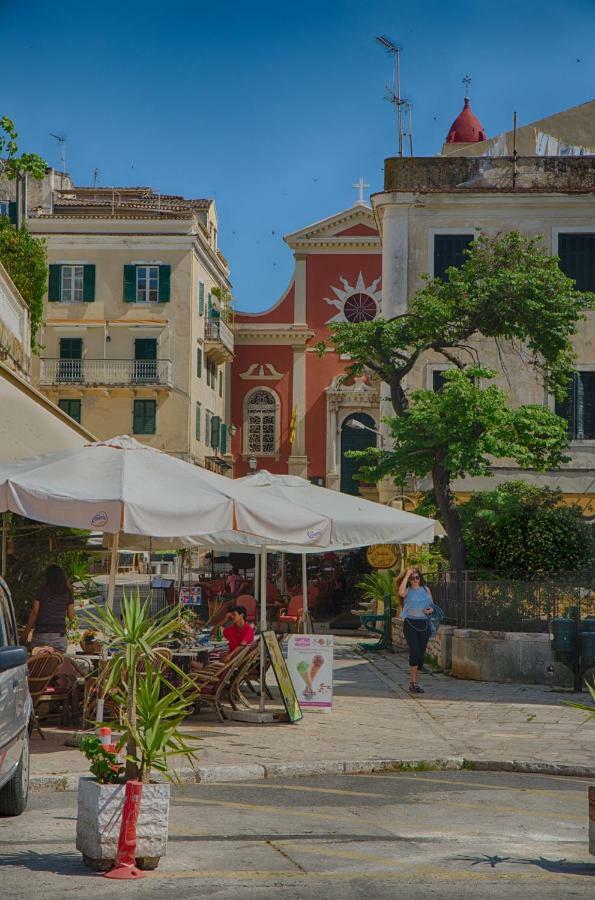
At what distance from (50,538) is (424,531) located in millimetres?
7254

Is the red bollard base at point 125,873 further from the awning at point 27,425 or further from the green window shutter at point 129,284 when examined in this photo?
the green window shutter at point 129,284

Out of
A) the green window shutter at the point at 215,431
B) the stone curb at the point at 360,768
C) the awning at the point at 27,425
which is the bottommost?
the stone curb at the point at 360,768

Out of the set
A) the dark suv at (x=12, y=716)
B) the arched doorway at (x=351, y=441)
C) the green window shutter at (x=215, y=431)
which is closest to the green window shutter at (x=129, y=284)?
the green window shutter at (x=215, y=431)

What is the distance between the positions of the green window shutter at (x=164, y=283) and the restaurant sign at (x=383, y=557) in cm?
2858

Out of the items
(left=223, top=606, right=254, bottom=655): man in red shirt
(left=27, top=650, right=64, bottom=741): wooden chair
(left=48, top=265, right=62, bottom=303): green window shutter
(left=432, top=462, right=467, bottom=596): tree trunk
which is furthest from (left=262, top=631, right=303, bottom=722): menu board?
(left=48, top=265, right=62, bottom=303): green window shutter

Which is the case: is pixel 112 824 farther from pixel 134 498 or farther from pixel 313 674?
pixel 313 674

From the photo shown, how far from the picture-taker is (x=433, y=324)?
25953mm

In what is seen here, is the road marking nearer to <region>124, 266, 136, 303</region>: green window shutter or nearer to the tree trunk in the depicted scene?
the tree trunk

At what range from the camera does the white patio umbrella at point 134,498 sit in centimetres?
1180

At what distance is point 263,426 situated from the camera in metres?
60.9

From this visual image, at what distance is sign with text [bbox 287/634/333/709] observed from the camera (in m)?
15.3

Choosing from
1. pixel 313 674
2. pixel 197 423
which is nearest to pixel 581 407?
pixel 313 674

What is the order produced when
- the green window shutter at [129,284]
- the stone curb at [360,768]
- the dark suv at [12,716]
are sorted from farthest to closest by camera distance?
the green window shutter at [129,284] → the stone curb at [360,768] → the dark suv at [12,716]

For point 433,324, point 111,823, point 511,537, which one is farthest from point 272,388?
point 111,823
